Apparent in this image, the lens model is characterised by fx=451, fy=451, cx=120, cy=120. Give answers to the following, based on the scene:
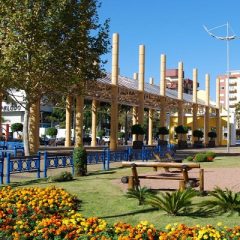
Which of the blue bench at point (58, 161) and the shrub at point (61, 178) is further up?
the blue bench at point (58, 161)

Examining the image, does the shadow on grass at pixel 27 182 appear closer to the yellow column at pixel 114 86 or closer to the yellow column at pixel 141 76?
the yellow column at pixel 114 86

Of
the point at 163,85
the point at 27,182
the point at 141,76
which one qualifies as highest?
the point at 141,76

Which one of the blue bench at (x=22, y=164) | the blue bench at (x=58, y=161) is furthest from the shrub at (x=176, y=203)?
the blue bench at (x=58, y=161)

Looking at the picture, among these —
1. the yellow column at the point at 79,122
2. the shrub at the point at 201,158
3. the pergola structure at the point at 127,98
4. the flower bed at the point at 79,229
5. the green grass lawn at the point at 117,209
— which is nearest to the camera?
the flower bed at the point at 79,229

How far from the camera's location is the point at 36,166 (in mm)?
17219

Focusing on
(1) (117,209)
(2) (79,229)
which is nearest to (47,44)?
(1) (117,209)

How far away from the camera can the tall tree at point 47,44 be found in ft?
74.0

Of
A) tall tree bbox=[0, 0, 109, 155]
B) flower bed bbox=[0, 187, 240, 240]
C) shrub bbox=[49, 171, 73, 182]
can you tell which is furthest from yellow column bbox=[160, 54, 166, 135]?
flower bed bbox=[0, 187, 240, 240]

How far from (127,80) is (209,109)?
2177cm

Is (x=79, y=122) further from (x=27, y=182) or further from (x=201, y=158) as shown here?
(x=27, y=182)

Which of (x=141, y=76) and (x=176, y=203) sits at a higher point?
(x=141, y=76)

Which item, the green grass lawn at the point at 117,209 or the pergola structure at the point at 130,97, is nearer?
the green grass lawn at the point at 117,209

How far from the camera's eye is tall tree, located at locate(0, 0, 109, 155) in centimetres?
2255

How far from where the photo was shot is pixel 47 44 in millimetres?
23688
